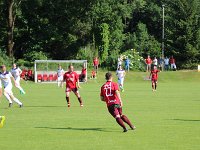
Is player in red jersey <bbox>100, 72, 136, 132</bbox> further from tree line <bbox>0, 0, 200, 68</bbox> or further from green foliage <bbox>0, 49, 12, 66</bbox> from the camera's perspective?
tree line <bbox>0, 0, 200, 68</bbox>

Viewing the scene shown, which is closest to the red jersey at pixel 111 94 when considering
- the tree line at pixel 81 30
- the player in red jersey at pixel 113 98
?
the player in red jersey at pixel 113 98

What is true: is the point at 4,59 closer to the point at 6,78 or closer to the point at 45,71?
the point at 45,71

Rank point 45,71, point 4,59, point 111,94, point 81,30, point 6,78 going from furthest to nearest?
point 81,30, point 4,59, point 45,71, point 6,78, point 111,94

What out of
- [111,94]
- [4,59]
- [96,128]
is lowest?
[96,128]

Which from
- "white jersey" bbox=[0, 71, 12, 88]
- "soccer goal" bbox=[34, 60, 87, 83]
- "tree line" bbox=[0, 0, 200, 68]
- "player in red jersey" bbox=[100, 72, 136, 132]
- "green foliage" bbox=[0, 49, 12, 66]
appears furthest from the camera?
"tree line" bbox=[0, 0, 200, 68]

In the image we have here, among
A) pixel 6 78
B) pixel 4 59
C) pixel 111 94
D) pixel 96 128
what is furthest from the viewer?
pixel 4 59

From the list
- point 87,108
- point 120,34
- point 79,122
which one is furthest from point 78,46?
point 79,122

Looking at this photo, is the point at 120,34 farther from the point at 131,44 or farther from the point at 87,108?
the point at 87,108

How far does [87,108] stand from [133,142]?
10.3 metres

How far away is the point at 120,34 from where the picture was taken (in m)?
78.1

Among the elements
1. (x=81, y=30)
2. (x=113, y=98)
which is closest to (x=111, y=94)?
(x=113, y=98)

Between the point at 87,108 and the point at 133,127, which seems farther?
the point at 87,108

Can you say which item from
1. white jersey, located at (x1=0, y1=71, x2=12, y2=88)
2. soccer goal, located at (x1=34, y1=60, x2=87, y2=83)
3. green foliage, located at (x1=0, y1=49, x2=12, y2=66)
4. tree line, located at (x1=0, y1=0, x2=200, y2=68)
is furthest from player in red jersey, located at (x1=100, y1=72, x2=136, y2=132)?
tree line, located at (x1=0, y1=0, x2=200, y2=68)

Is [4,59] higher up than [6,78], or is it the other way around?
[4,59]
